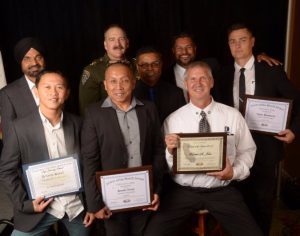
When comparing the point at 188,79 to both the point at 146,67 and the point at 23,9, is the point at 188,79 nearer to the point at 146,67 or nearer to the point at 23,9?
the point at 146,67

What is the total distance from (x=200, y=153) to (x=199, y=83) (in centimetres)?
51

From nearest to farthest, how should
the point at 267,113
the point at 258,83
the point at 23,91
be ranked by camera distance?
the point at 23,91 → the point at 267,113 → the point at 258,83

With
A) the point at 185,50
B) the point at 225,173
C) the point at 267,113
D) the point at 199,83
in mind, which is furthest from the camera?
the point at 185,50

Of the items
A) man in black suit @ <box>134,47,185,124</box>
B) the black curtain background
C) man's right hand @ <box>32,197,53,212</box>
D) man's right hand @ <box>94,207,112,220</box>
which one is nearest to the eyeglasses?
man in black suit @ <box>134,47,185,124</box>

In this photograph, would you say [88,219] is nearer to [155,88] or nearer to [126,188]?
[126,188]

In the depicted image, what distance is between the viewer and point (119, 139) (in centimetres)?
241

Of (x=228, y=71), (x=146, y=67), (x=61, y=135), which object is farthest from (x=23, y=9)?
(x=228, y=71)

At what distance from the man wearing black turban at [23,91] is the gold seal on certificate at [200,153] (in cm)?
116

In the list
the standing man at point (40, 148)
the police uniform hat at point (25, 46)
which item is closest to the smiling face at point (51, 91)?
the standing man at point (40, 148)

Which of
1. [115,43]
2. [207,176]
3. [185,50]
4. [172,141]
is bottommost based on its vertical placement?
[207,176]

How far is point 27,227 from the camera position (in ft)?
7.77

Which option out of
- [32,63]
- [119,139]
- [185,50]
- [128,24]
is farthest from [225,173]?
[128,24]

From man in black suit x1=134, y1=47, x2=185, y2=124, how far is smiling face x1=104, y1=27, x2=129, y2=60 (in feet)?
0.86

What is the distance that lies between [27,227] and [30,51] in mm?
1326
